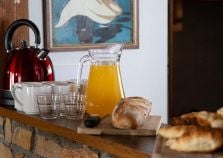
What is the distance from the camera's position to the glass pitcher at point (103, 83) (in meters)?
1.30

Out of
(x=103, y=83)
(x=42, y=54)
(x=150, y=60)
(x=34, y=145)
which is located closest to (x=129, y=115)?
(x=103, y=83)

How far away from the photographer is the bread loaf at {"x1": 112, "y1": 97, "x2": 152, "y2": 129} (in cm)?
109

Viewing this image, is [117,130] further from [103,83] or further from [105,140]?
[103,83]

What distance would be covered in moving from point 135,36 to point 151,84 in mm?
330

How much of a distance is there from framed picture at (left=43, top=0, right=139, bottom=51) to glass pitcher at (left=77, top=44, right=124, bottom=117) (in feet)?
3.11

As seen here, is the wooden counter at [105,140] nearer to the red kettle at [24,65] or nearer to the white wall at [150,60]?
the red kettle at [24,65]

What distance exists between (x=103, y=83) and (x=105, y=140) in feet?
0.93

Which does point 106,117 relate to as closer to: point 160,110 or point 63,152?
point 63,152

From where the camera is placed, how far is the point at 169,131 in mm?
901

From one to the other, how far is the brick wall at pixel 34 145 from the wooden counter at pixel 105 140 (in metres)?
0.04

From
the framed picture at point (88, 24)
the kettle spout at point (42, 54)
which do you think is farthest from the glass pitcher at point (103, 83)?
the framed picture at point (88, 24)

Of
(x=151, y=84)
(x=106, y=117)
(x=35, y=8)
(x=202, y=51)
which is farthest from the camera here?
(x=202, y=51)

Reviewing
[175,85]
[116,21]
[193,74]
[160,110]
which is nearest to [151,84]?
[160,110]

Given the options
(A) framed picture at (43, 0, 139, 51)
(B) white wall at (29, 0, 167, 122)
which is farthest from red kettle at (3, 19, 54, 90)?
(B) white wall at (29, 0, 167, 122)
